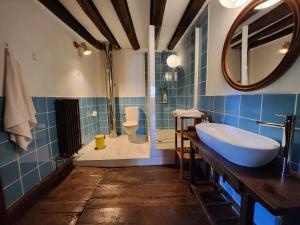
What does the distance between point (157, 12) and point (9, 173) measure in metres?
2.46

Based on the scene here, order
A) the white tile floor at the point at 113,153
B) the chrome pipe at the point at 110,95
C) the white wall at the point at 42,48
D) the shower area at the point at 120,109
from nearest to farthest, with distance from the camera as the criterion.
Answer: the white wall at the point at 42,48 < the white tile floor at the point at 113,153 < the shower area at the point at 120,109 < the chrome pipe at the point at 110,95

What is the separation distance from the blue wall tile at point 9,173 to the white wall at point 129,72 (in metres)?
2.60

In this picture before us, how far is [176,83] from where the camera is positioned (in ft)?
11.8

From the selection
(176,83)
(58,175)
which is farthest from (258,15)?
(58,175)

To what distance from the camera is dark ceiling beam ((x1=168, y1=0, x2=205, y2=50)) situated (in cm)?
189

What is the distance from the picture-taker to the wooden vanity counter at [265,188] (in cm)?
58

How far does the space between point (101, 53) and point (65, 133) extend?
2.29m

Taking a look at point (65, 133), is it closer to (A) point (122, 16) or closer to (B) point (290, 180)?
(A) point (122, 16)

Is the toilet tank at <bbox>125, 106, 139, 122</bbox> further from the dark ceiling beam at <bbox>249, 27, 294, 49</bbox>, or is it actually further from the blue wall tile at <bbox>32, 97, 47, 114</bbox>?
the dark ceiling beam at <bbox>249, 27, 294, 49</bbox>

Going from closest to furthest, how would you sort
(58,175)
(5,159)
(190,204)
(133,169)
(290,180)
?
(290,180)
(5,159)
(190,204)
(58,175)
(133,169)

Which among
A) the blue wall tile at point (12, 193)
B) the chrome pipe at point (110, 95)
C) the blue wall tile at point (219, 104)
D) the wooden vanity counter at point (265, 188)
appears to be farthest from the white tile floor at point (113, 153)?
the wooden vanity counter at point (265, 188)

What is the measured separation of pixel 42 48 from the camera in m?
1.86

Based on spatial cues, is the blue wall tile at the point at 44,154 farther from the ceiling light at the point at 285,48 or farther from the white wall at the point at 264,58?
the ceiling light at the point at 285,48

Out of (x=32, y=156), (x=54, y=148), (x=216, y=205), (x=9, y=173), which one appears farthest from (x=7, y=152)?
(x=216, y=205)
